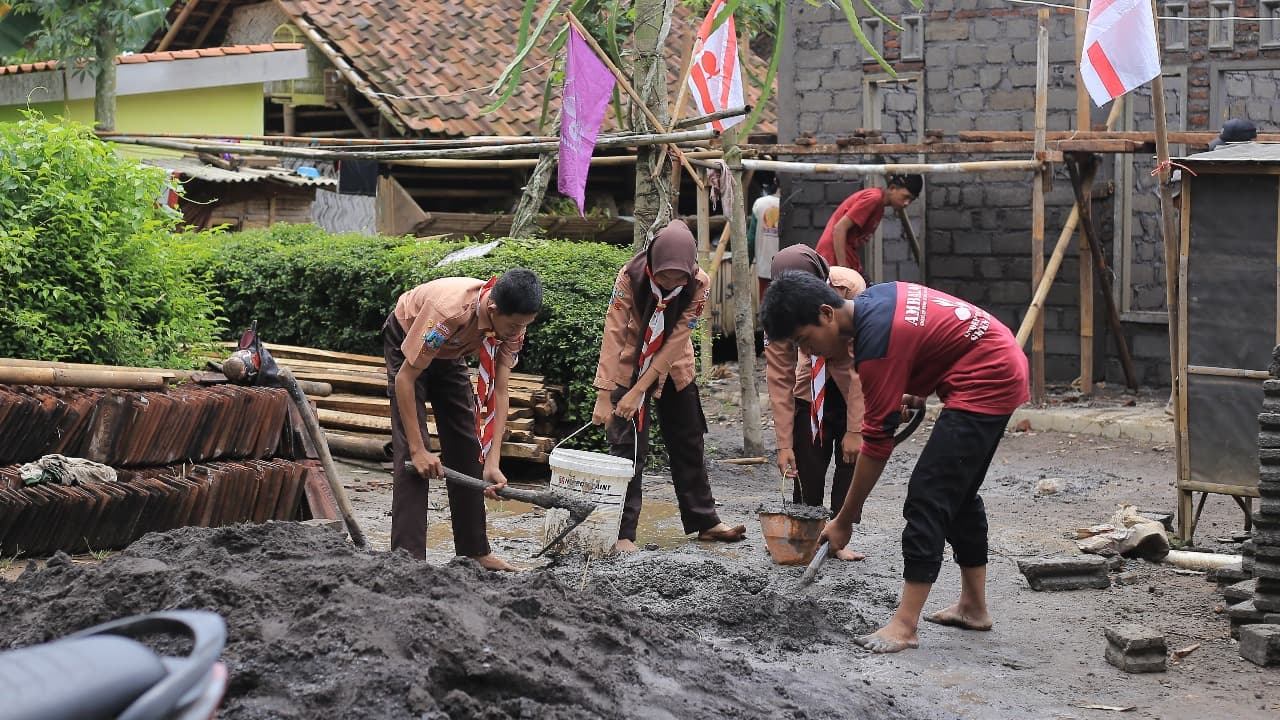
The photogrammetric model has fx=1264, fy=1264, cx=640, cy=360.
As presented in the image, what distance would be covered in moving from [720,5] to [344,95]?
30.1ft

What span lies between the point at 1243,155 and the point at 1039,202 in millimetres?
4190

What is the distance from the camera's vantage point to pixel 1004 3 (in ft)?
41.4

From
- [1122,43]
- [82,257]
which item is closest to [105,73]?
[82,257]

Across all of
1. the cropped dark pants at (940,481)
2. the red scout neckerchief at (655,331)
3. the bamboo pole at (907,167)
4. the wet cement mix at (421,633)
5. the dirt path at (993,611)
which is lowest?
the dirt path at (993,611)

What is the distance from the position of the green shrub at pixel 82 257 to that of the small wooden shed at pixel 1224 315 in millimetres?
5749

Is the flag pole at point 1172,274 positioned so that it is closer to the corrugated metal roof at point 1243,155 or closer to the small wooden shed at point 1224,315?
the small wooden shed at point 1224,315

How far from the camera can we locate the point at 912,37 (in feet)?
43.3

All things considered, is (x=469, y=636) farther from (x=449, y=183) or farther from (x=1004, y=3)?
(x=449, y=183)

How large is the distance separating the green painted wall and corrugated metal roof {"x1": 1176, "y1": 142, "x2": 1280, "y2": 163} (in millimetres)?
13191

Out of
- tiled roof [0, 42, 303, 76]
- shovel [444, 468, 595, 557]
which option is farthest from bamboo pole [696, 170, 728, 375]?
tiled roof [0, 42, 303, 76]

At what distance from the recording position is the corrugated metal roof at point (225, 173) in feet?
49.6

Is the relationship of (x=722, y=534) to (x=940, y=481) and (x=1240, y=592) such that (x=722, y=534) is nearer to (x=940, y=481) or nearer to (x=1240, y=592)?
(x=940, y=481)

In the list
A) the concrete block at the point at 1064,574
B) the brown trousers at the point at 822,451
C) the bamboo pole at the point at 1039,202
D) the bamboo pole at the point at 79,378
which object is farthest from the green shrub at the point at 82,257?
the bamboo pole at the point at 1039,202

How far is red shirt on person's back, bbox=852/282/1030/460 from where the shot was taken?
4.84 m
